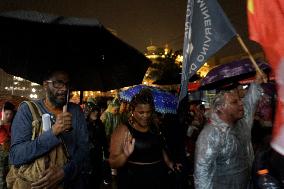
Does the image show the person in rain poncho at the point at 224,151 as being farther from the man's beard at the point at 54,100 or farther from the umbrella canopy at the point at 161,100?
the umbrella canopy at the point at 161,100

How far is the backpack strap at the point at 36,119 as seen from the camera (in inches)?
131

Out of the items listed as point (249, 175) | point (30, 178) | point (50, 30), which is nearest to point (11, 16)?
point (50, 30)

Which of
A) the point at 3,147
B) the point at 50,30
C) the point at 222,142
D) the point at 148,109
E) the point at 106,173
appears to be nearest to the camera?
the point at 50,30

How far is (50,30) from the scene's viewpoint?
347cm

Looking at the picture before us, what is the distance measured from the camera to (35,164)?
3254mm

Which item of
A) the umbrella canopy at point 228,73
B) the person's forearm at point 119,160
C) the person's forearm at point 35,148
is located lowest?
the person's forearm at point 119,160

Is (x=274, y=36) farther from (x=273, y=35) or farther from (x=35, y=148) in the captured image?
(x=35, y=148)

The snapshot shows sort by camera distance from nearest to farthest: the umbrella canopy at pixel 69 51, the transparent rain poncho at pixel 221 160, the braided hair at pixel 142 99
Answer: the umbrella canopy at pixel 69 51 → the transparent rain poncho at pixel 221 160 → the braided hair at pixel 142 99

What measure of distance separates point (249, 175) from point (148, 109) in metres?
1.53

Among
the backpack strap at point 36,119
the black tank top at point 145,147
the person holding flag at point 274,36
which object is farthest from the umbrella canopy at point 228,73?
the person holding flag at point 274,36

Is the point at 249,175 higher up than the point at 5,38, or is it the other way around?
the point at 5,38

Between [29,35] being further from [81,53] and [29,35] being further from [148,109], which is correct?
[148,109]

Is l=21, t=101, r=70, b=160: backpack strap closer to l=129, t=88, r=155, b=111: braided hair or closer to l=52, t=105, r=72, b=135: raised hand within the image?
l=52, t=105, r=72, b=135: raised hand

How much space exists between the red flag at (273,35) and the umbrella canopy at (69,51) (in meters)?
1.52
